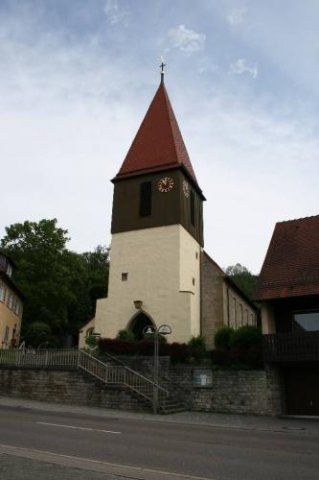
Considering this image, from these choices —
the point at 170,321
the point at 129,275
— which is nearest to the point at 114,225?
the point at 129,275

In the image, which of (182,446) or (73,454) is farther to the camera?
(182,446)

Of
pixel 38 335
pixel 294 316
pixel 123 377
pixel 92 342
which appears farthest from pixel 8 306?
pixel 294 316

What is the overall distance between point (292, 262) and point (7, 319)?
2526 cm

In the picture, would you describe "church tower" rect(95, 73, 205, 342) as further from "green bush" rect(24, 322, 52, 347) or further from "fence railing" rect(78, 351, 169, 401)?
"green bush" rect(24, 322, 52, 347)

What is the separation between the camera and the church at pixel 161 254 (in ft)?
91.9

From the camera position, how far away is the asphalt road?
7.54 meters

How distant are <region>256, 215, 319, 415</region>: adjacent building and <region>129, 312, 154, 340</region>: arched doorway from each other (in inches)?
326

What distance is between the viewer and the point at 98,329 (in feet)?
94.2

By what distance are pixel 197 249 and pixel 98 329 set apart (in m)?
8.59

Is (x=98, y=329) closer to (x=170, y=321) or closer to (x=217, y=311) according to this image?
(x=170, y=321)

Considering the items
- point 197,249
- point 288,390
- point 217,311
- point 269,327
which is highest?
point 197,249

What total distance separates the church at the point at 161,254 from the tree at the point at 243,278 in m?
20.4

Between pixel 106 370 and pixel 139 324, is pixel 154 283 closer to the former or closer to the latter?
pixel 139 324

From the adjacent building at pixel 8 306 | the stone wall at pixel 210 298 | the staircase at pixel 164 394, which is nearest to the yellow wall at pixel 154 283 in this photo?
the stone wall at pixel 210 298
